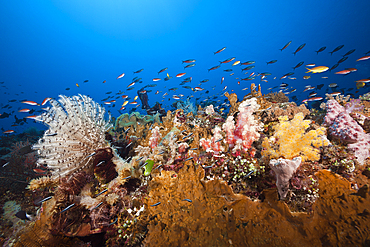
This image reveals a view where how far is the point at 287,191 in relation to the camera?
9.11 feet

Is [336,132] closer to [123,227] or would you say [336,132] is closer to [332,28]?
[123,227]

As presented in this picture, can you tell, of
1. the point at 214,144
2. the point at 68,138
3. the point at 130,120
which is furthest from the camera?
the point at 130,120

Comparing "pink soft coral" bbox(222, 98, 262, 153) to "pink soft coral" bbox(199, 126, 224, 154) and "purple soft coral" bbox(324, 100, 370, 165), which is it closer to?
"pink soft coral" bbox(199, 126, 224, 154)

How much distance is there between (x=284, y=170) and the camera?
2.58 metres

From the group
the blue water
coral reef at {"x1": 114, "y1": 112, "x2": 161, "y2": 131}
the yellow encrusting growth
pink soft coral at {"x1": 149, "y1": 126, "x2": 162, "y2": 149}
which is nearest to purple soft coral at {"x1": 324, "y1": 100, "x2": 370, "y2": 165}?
the yellow encrusting growth

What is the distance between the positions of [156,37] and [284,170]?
5010 inches

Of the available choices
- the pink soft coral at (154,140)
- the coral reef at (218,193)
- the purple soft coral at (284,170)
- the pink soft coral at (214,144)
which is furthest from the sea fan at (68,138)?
the purple soft coral at (284,170)

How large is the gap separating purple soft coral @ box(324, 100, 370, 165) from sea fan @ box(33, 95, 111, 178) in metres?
6.36

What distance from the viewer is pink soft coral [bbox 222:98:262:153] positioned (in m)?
3.88

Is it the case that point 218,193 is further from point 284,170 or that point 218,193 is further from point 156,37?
point 156,37

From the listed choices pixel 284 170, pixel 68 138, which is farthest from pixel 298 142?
pixel 68 138

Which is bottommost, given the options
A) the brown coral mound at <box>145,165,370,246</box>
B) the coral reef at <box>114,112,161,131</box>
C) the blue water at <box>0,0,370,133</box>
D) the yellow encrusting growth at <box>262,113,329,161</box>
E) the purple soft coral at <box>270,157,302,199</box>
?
the brown coral mound at <box>145,165,370,246</box>

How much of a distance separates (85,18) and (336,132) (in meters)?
127

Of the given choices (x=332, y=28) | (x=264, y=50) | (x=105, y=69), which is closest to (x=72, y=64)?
(x=105, y=69)
